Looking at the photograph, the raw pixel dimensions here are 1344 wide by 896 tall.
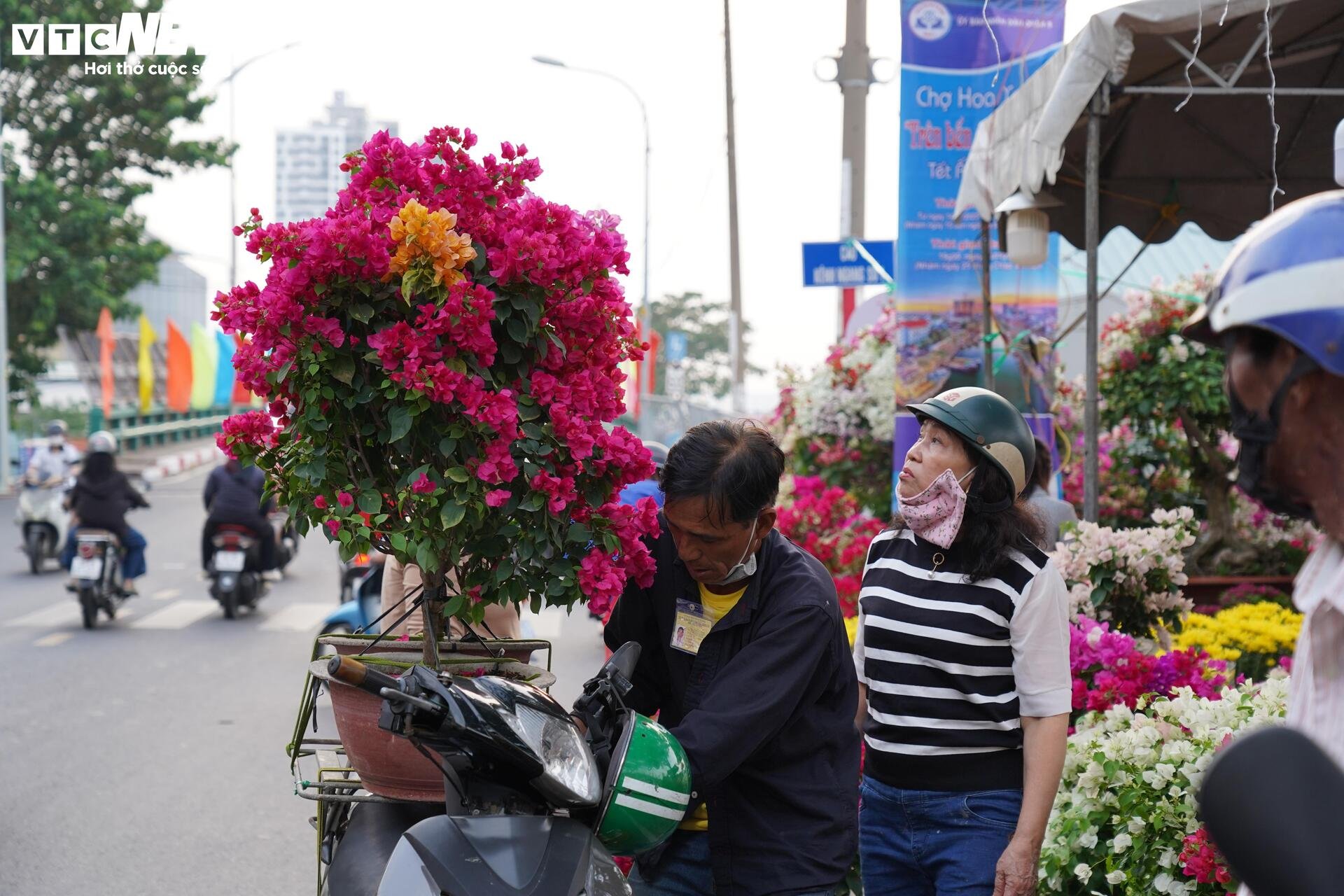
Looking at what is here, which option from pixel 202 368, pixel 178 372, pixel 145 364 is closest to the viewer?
pixel 145 364

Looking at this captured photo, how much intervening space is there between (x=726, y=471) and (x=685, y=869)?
32.5 inches

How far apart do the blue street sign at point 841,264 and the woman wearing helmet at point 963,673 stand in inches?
393

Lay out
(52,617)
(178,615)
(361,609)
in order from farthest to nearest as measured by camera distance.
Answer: (178,615) → (52,617) → (361,609)

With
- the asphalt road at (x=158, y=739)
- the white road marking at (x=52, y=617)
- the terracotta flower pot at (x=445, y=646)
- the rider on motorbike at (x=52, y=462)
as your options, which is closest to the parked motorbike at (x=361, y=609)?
the asphalt road at (x=158, y=739)

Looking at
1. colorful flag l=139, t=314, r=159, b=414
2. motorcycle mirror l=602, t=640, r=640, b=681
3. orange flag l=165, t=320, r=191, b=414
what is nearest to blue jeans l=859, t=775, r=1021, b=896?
motorcycle mirror l=602, t=640, r=640, b=681

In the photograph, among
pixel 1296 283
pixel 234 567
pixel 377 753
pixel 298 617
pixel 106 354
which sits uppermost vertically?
pixel 106 354

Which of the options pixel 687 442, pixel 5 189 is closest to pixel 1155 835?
pixel 687 442

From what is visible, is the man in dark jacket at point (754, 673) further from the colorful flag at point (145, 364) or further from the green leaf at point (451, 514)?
the colorful flag at point (145, 364)

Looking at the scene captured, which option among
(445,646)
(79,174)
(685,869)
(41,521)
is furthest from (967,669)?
(79,174)

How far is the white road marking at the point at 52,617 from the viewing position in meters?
11.9

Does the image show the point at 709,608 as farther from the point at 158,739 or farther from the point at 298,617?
the point at 298,617

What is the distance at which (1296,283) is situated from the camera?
124 centimetres

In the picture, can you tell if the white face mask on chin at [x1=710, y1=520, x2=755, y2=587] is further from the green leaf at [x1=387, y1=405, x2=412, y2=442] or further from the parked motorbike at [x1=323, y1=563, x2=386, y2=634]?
the parked motorbike at [x1=323, y1=563, x2=386, y2=634]

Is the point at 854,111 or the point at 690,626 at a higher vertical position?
the point at 854,111
